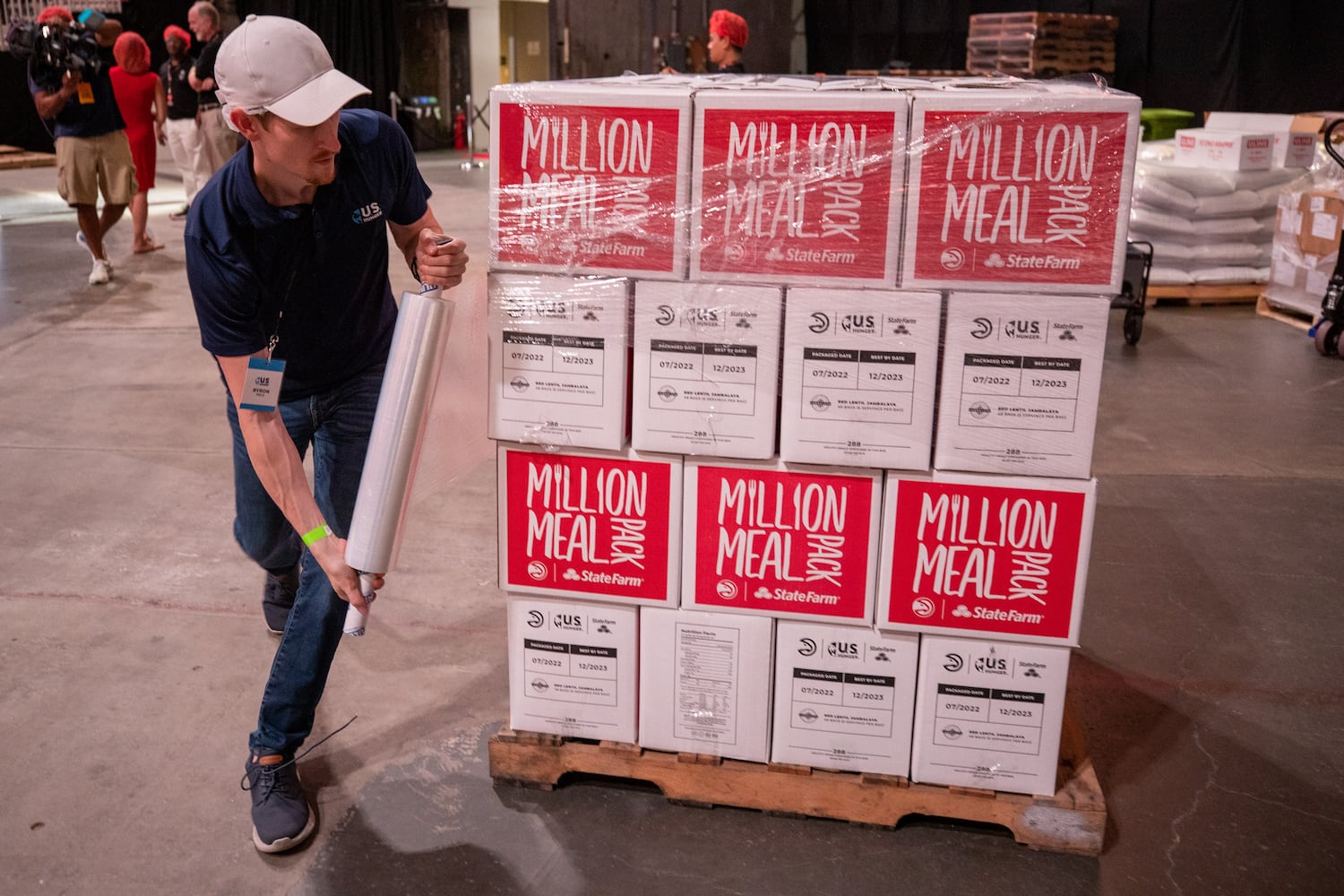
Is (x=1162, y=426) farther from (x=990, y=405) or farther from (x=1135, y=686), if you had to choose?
(x=990, y=405)

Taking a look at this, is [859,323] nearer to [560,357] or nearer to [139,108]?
[560,357]

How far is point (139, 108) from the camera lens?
9.26 meters

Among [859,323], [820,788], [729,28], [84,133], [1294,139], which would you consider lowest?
[820,788]

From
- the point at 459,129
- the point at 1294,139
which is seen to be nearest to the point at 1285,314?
the point at 1294,139

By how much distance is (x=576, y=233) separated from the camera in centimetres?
243

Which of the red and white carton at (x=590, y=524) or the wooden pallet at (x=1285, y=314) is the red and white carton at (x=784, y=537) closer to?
the red and white carton at (x=590, y=524)

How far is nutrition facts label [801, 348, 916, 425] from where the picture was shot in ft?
7.70

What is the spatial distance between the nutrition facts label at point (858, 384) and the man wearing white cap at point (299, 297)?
767 millimetres

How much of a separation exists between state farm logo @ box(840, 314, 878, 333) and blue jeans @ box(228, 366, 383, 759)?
3.55 feet

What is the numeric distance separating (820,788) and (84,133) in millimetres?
7611

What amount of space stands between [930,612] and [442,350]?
1.19 m

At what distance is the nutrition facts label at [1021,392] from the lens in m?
2.29

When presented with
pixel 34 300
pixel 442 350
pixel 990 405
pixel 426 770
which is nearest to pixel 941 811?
pixel 990 405

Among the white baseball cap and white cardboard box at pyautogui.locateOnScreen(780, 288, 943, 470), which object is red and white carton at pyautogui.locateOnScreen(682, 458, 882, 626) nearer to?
white cardboard box at pyautogui.locateOnScreen(780, 288, 943, 470)
